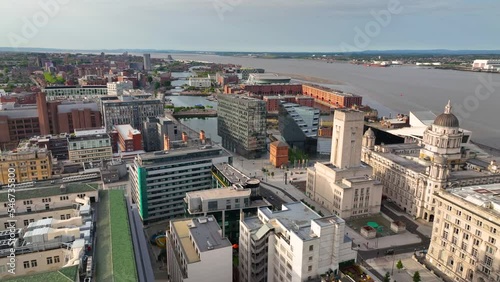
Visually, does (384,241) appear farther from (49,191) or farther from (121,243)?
(49,191)

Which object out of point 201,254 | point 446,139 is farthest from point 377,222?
point 201,254

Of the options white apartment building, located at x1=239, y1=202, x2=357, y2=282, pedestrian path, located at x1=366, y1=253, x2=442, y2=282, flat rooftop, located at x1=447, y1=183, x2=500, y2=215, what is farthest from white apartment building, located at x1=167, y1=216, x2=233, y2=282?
flat rooftop, located at x1=447, y1=183, x2=500, y2=215

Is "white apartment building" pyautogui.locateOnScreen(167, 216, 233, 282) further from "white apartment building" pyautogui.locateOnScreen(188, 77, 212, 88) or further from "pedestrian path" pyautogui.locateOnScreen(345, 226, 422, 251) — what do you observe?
"white apartment building" pyautogui.locateOnScreen(188, 77, 212, 88)

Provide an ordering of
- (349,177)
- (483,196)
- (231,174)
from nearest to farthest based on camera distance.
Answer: (483,196) < (231,174) < (349,177)

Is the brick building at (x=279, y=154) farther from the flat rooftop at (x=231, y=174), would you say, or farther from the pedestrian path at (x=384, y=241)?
the pedestrian path at (x=384, y=241)

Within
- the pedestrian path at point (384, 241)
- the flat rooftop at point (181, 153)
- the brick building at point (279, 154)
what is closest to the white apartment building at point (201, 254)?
the flat rooftop at point (181, 153)

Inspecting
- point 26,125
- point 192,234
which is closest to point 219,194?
point 192,234

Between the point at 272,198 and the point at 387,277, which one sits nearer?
the point at 387,277

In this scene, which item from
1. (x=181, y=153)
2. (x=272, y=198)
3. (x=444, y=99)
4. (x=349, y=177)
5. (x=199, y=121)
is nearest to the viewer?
(x=181, y=153)
